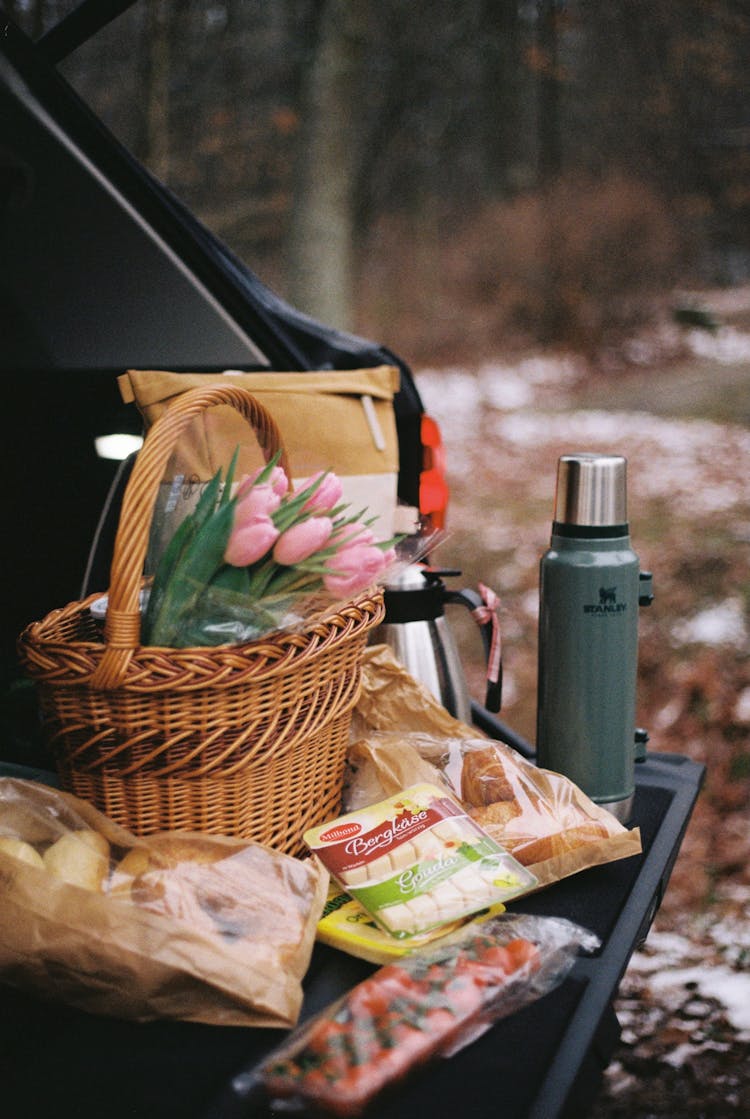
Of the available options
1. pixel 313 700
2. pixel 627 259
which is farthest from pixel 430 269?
pixel 313 700

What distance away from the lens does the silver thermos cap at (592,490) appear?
4.75 ft

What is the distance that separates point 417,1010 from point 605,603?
2.13 feet

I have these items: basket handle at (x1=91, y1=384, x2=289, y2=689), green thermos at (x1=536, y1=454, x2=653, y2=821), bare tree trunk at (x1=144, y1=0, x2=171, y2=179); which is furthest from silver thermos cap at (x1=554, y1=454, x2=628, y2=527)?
bare tree trunk at (x1=144, y1=0, x2=171, y2=179)

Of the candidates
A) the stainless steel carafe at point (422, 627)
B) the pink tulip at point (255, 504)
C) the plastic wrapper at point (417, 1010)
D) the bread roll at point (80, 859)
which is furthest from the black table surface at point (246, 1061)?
the stainless steel carafe at point (422, 627)

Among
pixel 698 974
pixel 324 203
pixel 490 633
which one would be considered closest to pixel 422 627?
pixel 490 633

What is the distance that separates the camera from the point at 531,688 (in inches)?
174

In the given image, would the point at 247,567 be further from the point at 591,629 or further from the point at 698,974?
the point at 698,974

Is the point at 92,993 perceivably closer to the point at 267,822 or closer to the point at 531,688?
the point at 267,822

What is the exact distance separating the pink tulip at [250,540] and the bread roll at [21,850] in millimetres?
393

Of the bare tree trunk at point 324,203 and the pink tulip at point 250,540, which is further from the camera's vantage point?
the bare tree trunk at point 324,203

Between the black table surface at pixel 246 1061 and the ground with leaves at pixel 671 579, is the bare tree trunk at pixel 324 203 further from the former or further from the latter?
the black table surface at pixel 246 1061

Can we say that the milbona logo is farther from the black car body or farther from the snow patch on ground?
the snow patch on ground

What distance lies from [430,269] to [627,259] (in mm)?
2072

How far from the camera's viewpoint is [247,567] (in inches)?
49.8
